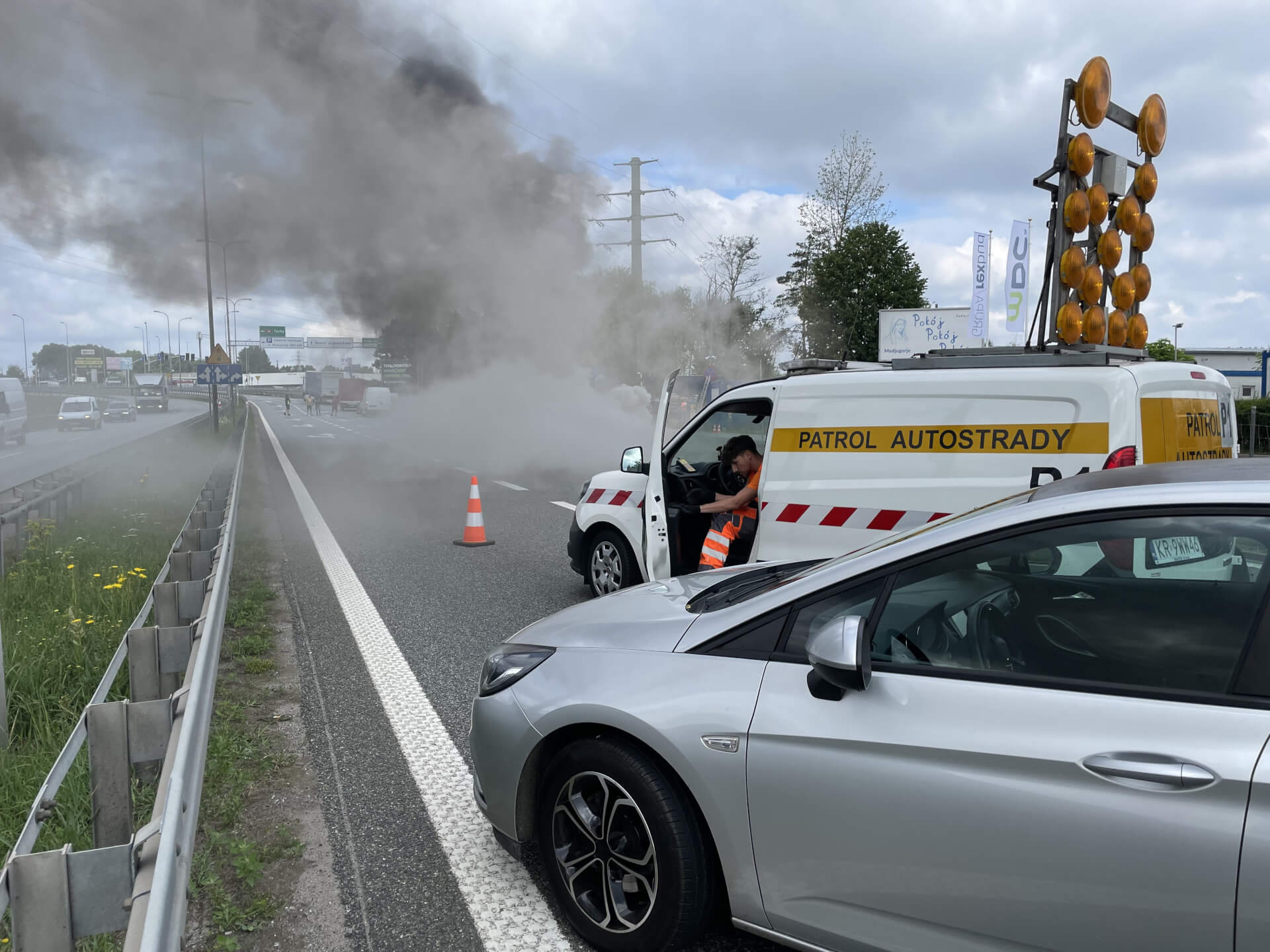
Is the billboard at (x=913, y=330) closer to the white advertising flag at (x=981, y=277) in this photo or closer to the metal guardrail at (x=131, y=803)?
the white advertising flag at (x=981, y=277)

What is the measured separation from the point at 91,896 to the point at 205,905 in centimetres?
90

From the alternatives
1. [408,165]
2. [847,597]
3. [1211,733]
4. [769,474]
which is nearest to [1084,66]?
[769,474]

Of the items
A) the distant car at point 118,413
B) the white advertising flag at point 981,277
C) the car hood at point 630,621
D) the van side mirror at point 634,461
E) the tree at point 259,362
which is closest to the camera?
the car hood at point 630,621

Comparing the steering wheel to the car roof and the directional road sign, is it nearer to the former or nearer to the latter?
the car roof

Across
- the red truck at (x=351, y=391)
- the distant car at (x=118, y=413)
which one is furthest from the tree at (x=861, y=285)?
the red truck at (x=351, y=391)

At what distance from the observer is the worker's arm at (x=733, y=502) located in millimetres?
5930

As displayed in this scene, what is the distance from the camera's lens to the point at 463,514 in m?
12.2

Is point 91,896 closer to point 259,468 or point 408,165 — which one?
point 259,468

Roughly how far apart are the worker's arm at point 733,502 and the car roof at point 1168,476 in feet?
11.2

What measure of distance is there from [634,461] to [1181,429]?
3493 millimetres

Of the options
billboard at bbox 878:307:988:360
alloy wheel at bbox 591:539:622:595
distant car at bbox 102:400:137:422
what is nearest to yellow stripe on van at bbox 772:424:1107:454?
alloy wheel at bbox 591:539:622:595

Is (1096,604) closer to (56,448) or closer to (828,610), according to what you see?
(828,610)

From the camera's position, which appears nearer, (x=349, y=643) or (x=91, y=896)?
(x=91, y=896)

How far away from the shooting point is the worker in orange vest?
5.90 m
